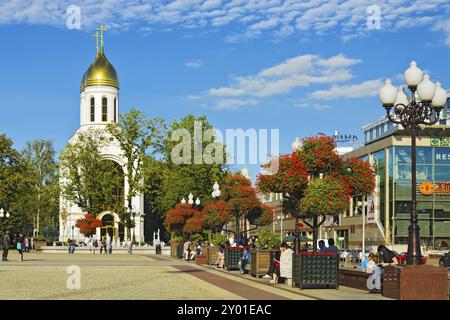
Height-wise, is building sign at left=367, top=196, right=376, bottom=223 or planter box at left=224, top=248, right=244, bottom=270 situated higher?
building sign at left=367, top=196, right=376, bottom=223

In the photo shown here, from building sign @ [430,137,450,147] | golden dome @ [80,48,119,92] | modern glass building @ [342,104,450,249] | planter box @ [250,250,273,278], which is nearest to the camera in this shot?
planter box @ [250,250,273,278]

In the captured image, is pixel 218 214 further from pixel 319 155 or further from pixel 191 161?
pixel 191 161

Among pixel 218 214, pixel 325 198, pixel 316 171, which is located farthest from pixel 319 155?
pixel 218 214

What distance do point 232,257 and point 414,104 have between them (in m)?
16.9

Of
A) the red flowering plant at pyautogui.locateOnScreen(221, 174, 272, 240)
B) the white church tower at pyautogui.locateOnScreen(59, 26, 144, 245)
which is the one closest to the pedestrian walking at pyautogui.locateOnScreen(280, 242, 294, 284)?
the red flowering plant at pyautogui.locateOnScreen(221, 174, 272, 240)

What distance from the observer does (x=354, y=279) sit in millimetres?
22609

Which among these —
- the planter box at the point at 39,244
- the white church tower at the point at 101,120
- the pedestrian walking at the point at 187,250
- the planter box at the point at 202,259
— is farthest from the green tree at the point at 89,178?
the planter box at the point at 202,259

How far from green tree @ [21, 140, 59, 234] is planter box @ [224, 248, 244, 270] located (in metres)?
54.5

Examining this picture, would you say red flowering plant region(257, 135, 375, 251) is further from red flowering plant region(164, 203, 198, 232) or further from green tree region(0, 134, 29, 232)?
green tree region(0, 134, 29, 232)

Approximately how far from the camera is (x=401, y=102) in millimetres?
19062

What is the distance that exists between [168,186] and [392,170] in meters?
20.5

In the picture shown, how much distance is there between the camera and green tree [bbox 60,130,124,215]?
76000 mm

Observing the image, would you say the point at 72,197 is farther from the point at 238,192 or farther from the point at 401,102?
the point at 401,102
